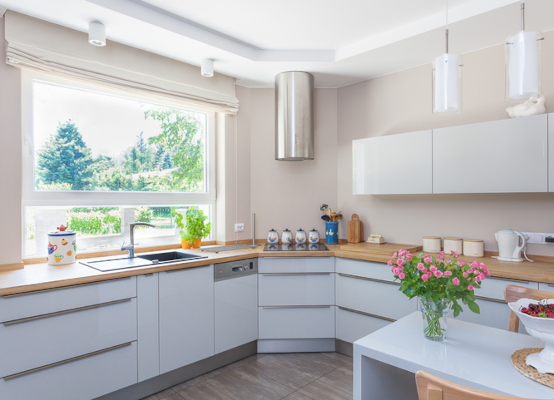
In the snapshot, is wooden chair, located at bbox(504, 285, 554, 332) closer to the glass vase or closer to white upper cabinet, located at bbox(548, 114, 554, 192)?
the glass vase

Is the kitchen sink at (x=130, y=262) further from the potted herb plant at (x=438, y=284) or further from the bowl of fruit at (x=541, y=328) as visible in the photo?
the bowl of fruit at (x=541, y=328)

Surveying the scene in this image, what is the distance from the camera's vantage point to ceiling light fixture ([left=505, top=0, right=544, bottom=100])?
121 centimetres

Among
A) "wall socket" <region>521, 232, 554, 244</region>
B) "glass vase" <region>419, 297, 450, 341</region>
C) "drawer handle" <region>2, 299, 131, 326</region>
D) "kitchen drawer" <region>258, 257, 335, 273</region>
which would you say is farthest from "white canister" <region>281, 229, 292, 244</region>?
"glass vase" <region>419, 297, 450, 341</region>

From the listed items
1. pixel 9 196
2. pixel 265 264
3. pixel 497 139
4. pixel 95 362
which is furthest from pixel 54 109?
pixel 497 139

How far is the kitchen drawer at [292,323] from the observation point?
10.4ft

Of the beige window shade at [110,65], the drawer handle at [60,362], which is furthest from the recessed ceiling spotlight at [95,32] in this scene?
the drawer handle at [60,362]

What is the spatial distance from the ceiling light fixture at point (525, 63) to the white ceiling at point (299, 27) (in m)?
1.31

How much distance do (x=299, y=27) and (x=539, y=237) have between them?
2341 millimetres

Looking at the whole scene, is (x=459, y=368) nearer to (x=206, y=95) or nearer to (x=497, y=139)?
(x=497, y=139)

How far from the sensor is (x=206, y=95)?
11.1 feet

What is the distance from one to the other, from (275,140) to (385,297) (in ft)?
5.86

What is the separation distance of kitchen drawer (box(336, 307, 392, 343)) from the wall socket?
1.22 meters

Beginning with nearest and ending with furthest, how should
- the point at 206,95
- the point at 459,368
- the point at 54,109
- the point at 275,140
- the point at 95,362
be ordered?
the point at 459,368 < the point at 95,362 < the point at 54,109 < the point at 206,95 < the point at 275,140

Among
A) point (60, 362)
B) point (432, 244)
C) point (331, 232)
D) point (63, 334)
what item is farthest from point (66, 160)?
point (432, 244)
